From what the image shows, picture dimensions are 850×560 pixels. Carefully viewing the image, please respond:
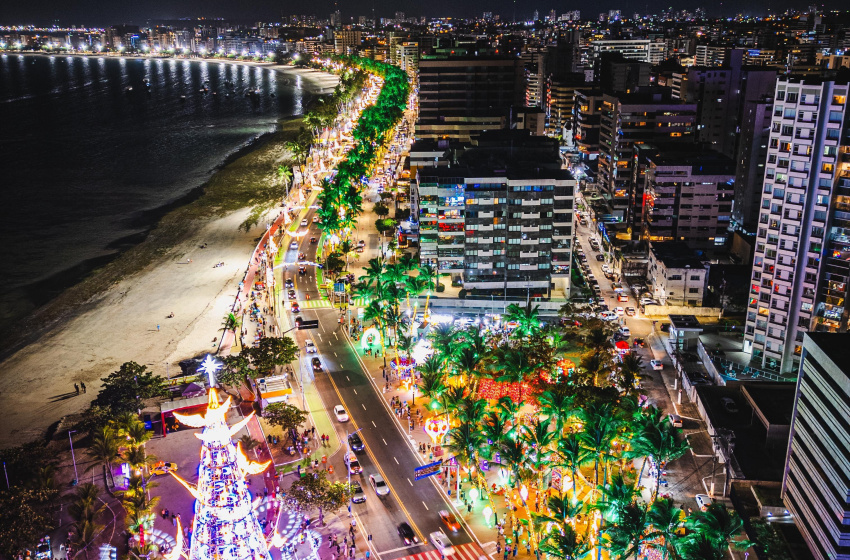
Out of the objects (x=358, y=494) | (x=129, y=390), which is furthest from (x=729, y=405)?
(x=129, y=390)

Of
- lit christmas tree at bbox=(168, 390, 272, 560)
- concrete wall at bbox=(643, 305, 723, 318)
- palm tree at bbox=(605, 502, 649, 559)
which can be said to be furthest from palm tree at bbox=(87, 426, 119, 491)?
concrete wall at bbox=(643, 305, 723, 318)

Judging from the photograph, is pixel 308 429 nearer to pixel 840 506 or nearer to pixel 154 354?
pixel 154 354

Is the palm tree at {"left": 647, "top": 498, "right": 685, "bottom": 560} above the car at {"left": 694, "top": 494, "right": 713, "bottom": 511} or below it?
above

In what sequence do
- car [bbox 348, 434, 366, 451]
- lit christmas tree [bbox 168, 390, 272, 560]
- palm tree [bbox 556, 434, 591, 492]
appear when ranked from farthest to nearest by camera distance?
car [bbox 348, 434, 366, 451]
palm tree [bbox 556, 434, 591, 492]
lit christmas tree [bbox 168, 390, 272, 560]

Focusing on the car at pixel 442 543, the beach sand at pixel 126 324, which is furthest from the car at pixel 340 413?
the beach sand at pixel 126 324

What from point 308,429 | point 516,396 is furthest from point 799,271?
point 308,429

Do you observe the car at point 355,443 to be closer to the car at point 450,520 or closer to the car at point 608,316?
the car at point 450,520

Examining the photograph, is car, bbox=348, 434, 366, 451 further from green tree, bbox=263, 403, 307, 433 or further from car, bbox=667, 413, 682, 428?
car, bbox=667, 413, 682, 428
